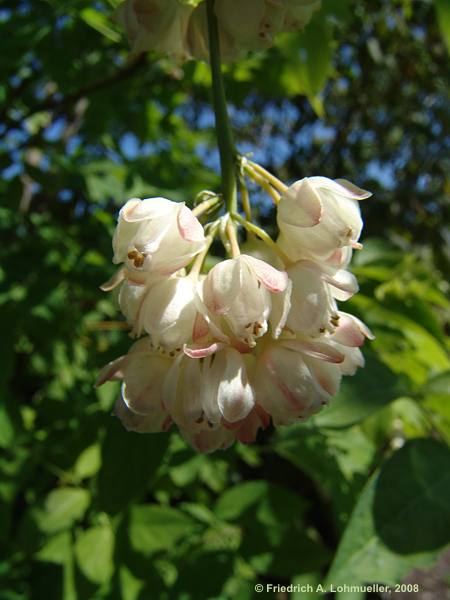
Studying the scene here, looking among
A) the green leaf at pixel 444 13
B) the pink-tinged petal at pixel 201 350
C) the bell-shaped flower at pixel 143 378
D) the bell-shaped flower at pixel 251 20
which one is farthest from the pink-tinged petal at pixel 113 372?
the green leaf at pixel 444 13

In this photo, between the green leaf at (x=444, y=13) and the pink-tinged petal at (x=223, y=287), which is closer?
the pink-tinged petal at (x=223, y=287)

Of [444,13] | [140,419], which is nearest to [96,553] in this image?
[140,419]

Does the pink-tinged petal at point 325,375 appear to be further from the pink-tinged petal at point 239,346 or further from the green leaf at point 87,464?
the green leaf at point 87,464

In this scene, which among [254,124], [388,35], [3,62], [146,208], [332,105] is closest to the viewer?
[146,208]

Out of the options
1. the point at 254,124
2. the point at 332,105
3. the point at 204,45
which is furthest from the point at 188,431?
the point at 254,124

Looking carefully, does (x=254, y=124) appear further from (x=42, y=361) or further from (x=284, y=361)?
(x=284, y=361)

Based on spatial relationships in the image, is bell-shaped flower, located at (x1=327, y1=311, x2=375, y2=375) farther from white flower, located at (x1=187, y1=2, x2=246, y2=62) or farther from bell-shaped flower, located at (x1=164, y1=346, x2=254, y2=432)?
white flower, located at (x1=187, y1=2, x2=246, y2=62)

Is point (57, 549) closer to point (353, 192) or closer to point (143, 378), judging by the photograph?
point (143, 378)
